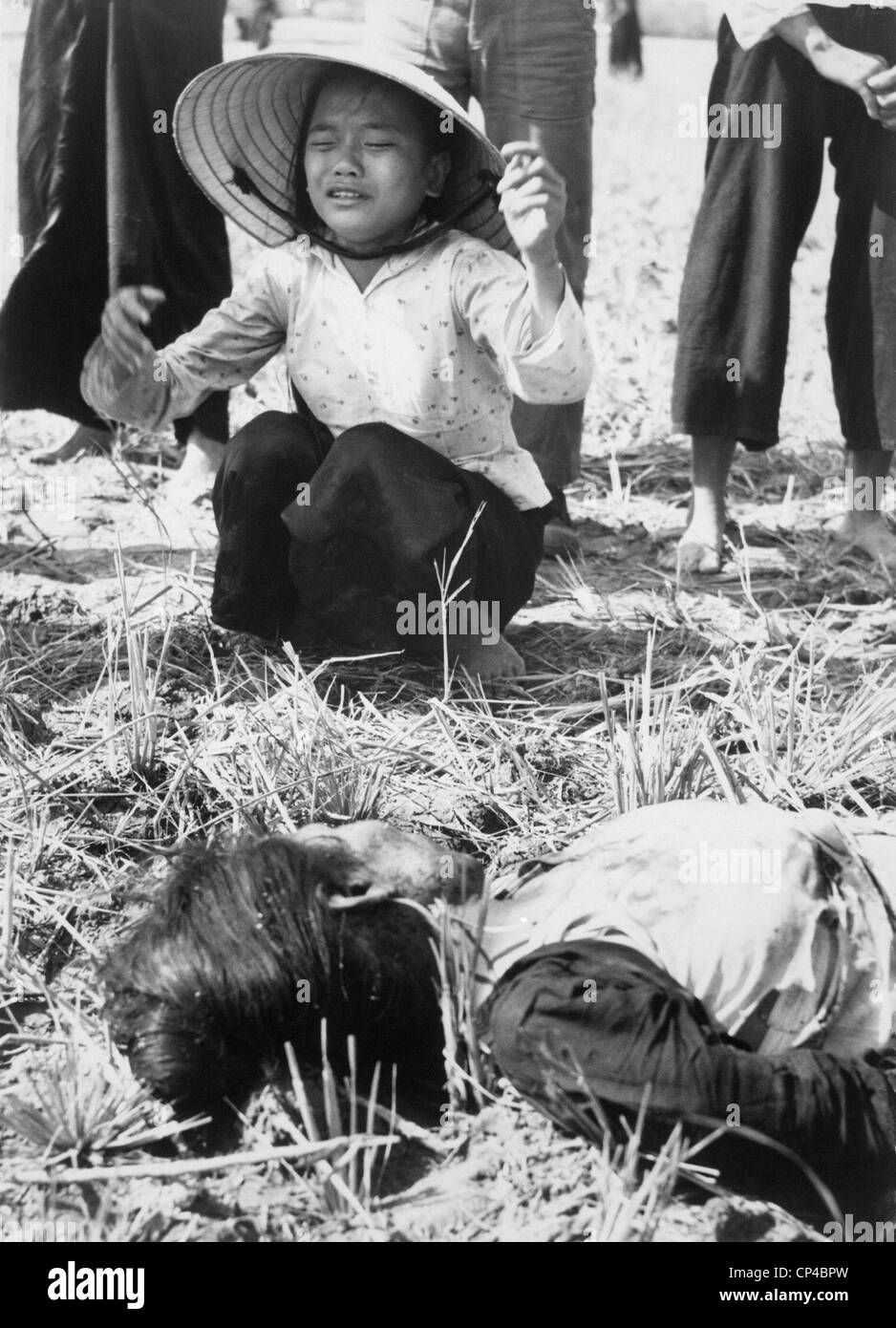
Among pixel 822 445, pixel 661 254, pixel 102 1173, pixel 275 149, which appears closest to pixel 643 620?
pixel 275 149

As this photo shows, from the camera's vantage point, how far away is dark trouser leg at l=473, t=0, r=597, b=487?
3.50 meters

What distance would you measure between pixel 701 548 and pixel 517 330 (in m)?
1.15

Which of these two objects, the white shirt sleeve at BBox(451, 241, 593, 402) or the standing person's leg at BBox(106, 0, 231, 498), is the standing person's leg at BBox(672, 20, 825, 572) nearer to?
the white shirt sleeve at BBox(451, 241, 593, 402)

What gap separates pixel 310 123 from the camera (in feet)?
9.66

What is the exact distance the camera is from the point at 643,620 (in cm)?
334

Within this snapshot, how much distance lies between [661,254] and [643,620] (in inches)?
A: 119

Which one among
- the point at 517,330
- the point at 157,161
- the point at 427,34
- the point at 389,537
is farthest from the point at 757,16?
the point at 389,537

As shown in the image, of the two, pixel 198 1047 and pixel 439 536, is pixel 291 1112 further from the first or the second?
pixel 439 536

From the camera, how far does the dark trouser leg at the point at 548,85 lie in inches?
138

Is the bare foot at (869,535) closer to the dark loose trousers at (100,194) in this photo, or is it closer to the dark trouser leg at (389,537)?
the dark trouser leg at (389,537)

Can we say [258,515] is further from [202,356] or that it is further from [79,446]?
[79,446]

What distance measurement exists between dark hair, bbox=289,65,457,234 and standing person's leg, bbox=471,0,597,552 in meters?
0.64

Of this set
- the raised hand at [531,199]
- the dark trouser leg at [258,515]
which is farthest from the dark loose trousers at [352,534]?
the raised hand at [531,199]

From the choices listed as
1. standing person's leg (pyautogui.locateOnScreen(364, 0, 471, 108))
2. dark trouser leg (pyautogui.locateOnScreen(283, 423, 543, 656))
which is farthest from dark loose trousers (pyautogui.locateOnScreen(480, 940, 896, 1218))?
standing person's leg (pyautogui.locateOnScreen(364, 0, 471, 108))
